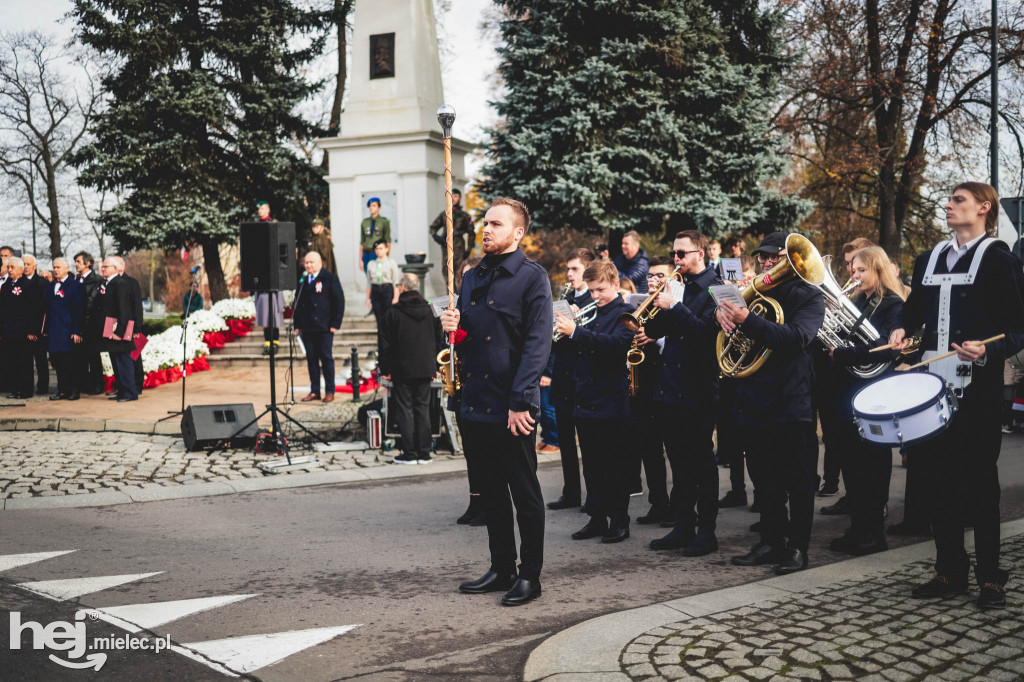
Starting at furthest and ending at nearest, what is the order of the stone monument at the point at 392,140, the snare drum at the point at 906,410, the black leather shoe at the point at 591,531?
the stone monument at the point at 392,140
the black leather shoe at the point at 591,531
the snare drum at the point at 906,410

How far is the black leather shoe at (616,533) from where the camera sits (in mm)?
6520

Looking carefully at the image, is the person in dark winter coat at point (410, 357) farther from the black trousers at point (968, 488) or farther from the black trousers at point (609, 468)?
the black trousers at point (968, 488)

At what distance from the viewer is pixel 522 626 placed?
187 inches

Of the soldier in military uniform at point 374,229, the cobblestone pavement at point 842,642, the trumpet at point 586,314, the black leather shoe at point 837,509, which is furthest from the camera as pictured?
the soldier in military uniform at point 374,229

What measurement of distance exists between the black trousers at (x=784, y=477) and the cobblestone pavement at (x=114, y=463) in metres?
4.97

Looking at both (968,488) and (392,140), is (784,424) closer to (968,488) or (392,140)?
(968,488)

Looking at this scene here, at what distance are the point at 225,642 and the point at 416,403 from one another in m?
5.44

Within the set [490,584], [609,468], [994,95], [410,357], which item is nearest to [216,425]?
[410,357]

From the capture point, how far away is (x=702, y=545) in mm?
6141

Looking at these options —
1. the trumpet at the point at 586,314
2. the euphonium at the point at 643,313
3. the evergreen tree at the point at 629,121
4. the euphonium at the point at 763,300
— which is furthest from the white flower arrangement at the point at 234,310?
the euphonium at the point at 763,300

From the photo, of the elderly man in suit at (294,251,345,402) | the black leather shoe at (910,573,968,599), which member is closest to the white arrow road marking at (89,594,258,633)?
the black leather shoe at (910,573,968,599)

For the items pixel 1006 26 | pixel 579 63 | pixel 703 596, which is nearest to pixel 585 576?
pixel 703 596

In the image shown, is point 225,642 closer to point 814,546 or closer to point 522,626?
point 522,626

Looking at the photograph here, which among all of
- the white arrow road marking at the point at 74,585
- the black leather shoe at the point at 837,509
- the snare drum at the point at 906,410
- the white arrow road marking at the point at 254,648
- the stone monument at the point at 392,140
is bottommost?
the black leather shoe at the point at 837,509
